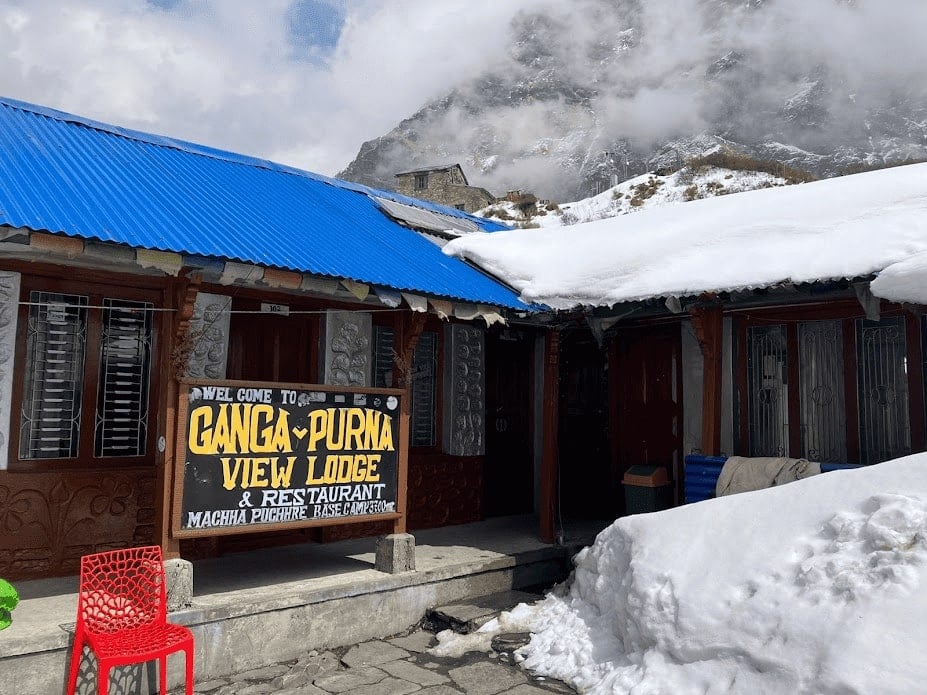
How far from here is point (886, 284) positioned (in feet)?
20.6

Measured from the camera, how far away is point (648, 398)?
10.0 meters

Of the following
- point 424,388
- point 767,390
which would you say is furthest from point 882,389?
point 424,388

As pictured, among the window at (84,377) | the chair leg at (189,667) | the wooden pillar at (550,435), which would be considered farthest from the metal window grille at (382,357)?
the chair leg at (189,667)

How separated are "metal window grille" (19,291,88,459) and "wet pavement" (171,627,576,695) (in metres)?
2.43

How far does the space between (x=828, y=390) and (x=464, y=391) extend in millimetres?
4064

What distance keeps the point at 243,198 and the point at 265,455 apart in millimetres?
2860

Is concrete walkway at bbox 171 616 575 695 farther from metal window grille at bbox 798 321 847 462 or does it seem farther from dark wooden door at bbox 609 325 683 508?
dark wooden door at bbox 609 325 683 508

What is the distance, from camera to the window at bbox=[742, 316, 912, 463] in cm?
787

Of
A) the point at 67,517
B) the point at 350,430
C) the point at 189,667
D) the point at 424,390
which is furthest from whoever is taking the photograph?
the point at 424,390

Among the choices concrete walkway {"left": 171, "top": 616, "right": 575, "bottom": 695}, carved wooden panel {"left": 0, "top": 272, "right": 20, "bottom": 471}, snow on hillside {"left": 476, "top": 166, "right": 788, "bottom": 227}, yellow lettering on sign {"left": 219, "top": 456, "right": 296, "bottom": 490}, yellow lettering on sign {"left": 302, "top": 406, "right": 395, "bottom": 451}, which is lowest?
concrete walkway {"left": 171, "top": 616, "right": 575, "bottom": 695}

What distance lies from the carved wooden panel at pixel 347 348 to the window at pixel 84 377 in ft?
5.90

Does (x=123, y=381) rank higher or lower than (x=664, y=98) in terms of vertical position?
lower

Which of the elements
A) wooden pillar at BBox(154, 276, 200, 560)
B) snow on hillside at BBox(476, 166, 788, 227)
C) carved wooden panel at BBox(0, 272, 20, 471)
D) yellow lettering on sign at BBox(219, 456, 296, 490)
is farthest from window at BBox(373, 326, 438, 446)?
snow on hillside at BBox(476, 166, 788, 227)

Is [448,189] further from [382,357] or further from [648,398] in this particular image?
[382,357]
